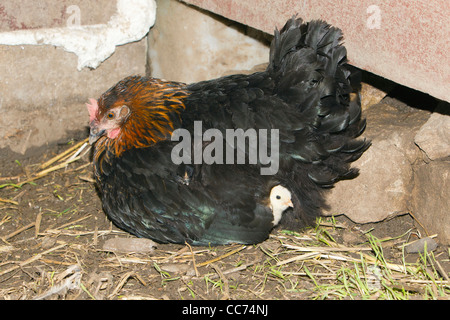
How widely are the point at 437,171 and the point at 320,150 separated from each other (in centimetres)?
74

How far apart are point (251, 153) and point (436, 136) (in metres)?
1.15

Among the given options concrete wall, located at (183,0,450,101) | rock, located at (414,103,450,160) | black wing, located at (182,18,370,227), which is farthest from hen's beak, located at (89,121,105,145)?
rock, located at (414,103,450,160)

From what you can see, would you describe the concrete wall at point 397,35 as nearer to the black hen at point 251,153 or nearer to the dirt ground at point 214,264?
the black hen at point 251,153

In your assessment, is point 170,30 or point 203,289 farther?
point 170,30

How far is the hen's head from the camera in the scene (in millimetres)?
3363

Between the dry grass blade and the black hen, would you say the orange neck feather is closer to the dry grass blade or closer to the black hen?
the black hen

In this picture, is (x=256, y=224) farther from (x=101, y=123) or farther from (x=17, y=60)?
(x=17, y=60)

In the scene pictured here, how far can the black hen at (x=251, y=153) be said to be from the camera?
125 inches

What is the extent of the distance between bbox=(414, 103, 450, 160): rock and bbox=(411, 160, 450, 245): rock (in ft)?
0.21

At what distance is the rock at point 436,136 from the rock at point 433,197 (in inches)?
2.6

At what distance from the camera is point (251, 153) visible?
10.4 feet

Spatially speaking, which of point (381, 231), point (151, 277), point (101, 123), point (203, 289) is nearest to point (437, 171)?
point (381, 231)

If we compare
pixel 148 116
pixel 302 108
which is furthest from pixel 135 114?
pixel 302 108

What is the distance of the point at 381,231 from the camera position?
11.6 feet
